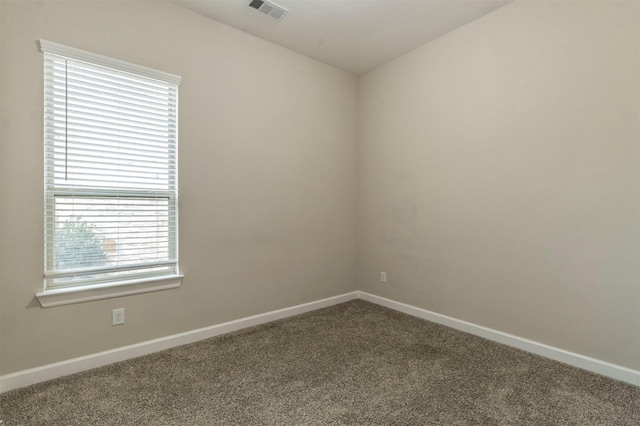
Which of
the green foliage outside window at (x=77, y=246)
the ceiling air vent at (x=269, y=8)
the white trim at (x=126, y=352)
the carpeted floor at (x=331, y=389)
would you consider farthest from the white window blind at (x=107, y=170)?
the ceiling air vent at (x=269, y=8)

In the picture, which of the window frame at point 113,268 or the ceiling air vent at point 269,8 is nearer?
the window frame at point 113,268

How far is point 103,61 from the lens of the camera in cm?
222

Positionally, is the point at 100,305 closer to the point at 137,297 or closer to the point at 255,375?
the point at 137,297

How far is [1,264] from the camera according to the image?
1.92 m

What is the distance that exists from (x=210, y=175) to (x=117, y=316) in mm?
1284

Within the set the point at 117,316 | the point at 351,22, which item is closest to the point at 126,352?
the point at 117,316

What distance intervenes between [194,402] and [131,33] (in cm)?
258

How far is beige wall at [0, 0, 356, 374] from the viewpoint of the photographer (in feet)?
6.48

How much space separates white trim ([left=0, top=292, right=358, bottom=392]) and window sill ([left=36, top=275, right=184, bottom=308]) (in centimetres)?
40

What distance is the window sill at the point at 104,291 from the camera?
206 centimetres

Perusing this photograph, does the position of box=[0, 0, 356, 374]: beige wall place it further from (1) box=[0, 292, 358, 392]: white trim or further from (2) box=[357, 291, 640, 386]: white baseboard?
(2) box=[357, 291, 640, 386]: white baseboard

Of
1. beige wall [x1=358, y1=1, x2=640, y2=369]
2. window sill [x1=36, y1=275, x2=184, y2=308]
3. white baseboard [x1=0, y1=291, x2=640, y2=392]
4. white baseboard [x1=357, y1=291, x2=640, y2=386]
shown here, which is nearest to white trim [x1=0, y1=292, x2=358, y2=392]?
white baseboard [x1=0, y1=291, x2=640, y2=392]

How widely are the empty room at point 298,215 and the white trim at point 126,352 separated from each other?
0.01 meters

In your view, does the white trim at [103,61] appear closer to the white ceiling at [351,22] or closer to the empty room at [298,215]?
the empty room at [298,215]
